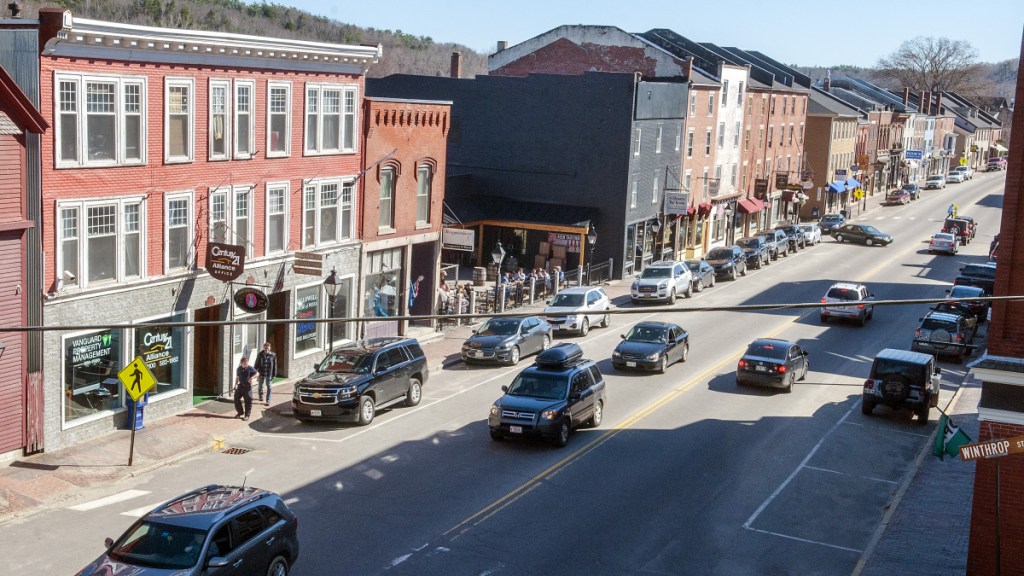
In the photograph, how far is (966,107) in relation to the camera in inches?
5910

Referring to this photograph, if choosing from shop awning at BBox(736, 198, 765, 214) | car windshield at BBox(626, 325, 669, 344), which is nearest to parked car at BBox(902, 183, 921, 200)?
shop awning at BBox(736, 198, 765, 214)

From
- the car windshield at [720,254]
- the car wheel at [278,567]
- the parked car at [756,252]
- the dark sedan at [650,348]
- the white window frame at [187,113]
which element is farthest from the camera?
the parked car at [756,252]

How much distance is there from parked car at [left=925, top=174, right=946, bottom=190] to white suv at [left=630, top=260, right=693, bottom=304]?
254 feet

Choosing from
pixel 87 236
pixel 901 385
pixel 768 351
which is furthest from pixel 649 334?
pixel 87 236

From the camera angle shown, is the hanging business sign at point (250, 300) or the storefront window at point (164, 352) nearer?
the storefront window at point (164, 352)

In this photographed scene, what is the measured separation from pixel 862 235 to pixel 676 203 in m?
20.6

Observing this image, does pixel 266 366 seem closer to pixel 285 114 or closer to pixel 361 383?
pixel 361 383

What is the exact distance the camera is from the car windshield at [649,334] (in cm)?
3438

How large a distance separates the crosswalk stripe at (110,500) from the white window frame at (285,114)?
1190cm

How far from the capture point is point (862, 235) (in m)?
72.3

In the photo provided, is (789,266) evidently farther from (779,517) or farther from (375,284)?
(779,517)

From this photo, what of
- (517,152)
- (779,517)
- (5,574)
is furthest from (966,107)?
(5,574)

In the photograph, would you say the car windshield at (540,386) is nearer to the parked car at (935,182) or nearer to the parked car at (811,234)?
the parked car at (811,234)

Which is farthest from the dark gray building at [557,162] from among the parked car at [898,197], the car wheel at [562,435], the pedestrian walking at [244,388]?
the parked car at [898,197]
